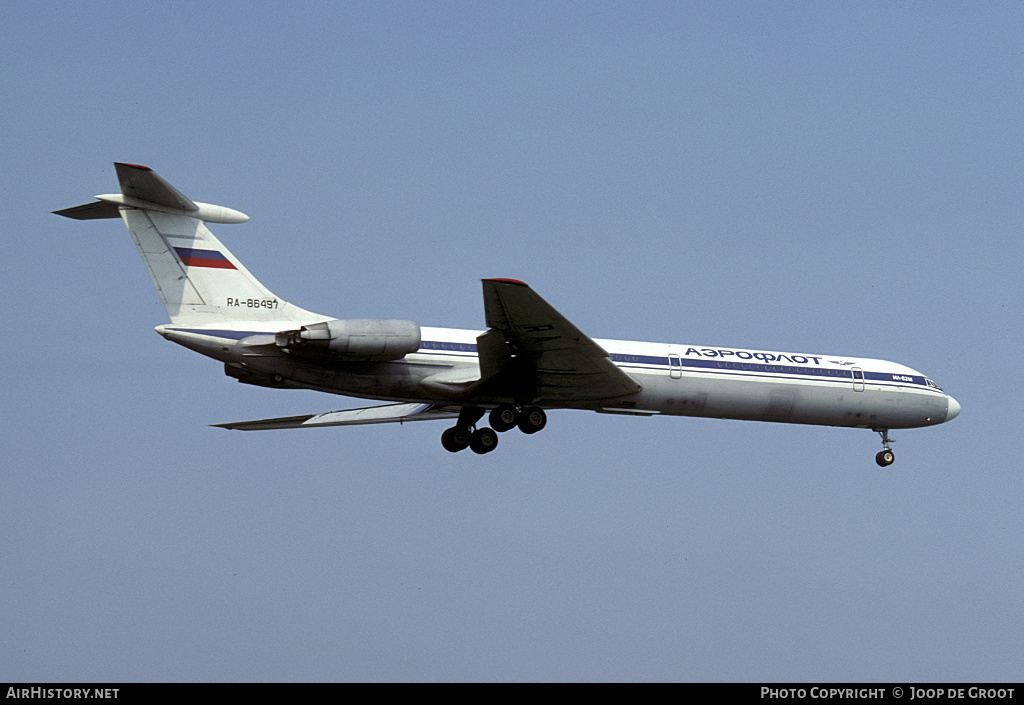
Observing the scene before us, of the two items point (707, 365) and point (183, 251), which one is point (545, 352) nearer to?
point (707, 365)

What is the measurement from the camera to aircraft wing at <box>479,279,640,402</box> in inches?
982

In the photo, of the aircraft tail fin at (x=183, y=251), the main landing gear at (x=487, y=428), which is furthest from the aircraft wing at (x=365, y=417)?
the aircraft tail fin at (x=183, y=251)

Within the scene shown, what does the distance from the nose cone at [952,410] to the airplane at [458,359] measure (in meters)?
2.88

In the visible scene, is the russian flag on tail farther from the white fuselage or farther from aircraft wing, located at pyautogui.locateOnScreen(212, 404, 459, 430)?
aircraft wing, located at pyautogui.locateOnScreen(212, 404, 459, 430)

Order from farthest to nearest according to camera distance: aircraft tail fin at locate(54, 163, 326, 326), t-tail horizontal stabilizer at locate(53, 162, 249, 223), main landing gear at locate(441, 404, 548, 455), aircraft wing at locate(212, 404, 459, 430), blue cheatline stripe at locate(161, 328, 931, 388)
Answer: aircraft wing at locate(212, 404, 459, 430) → main landing gear at locate(441, 404, 548, 455) → blue cheatline stripe at locate(161, 328, 931, 388) → aircraft tail fin at locate(54, 163, 326, 326) → t-tail horizontal stabilizer at locate(53, 162, 249, 223)

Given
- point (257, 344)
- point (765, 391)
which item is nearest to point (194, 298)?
point (257, 344)

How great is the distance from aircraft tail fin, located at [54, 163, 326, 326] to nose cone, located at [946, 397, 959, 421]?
739 inches

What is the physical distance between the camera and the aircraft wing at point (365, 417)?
30922mm

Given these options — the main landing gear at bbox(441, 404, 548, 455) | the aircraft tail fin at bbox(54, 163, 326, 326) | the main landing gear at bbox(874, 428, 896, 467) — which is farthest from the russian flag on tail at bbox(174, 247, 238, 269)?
the main landing gear at bbox(874, 428, 896, 467)
